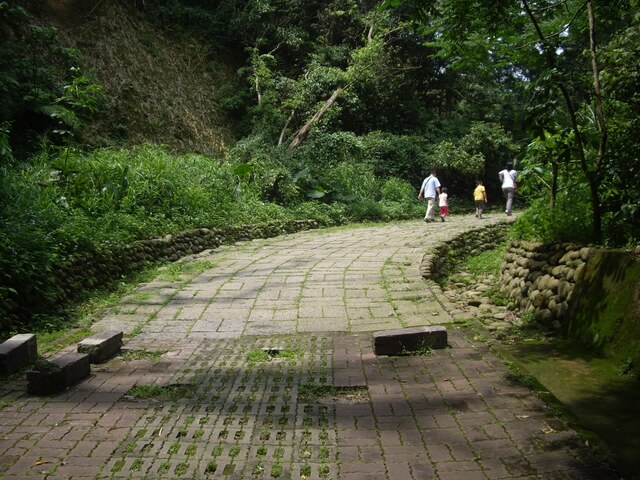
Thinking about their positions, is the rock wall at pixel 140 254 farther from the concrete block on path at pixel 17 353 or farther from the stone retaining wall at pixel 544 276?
the stone retaining wall at pixel 544 276

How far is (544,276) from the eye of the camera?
626 centimetres

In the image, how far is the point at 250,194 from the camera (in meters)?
13.0

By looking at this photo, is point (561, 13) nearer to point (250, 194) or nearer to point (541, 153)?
point (541, 153)

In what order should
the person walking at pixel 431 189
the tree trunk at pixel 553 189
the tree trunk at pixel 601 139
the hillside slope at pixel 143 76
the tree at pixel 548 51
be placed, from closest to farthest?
the tree at pixel 548 51 → the tree trunk at pixel 601 139 → the tree trunk at pixel 553 189 → the person walking at pixel 431 189 → the hillside slope at pixel 143 76

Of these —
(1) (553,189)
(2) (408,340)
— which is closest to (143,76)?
(1) (553,189)

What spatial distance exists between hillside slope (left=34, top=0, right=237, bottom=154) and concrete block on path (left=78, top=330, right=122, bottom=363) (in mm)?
10814

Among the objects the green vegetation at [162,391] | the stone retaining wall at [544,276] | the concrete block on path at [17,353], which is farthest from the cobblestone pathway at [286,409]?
the stone retaining wall at [544,276]

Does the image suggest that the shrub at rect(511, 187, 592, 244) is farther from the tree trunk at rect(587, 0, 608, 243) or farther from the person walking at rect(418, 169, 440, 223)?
the person walking at rect(418, 169, 440, 223)

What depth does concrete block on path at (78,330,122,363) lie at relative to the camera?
14.1 feet

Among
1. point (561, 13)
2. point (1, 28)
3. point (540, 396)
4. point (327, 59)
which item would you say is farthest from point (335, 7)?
point (540, 396)

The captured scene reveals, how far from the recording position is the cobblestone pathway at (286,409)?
108 inches

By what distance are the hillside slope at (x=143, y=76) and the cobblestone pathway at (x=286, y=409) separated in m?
11.0

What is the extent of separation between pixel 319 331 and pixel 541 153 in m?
3.39

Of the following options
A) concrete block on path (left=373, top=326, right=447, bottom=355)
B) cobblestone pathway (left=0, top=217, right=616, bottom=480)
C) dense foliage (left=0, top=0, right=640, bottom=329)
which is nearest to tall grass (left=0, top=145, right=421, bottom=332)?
dense foliage (left=0, top=0, right=640, bottom=329)
